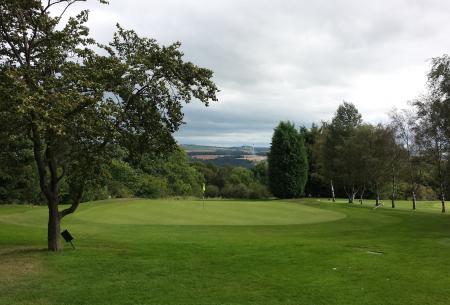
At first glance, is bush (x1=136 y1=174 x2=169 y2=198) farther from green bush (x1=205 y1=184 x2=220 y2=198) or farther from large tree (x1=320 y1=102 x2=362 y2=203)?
large tree (x1=320 y1=102 x2=362 y2=203)

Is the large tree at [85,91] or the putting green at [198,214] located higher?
the large tree at [85,91]

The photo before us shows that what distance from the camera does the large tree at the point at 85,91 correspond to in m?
12.3

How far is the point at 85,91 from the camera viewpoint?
43.3 ft

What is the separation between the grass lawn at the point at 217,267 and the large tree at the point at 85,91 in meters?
2.84

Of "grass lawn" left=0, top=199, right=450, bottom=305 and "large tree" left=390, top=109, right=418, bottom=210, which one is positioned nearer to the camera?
"grass lawn" left=0, top=199, right=450, bottom=305

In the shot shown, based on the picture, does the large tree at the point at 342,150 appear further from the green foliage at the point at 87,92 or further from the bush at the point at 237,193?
the green foliage at the point at 87,92

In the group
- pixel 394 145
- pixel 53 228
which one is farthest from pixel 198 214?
pixel 394 145

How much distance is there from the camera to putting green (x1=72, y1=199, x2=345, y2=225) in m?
26.6

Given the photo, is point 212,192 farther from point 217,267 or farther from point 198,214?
point 217,267

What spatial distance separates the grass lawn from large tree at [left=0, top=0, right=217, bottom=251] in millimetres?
2842

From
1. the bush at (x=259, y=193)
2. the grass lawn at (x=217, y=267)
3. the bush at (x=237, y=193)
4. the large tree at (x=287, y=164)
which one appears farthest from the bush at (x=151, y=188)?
the grass lawn at (x=217, y=267)

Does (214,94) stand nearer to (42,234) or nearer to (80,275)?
(80,275)

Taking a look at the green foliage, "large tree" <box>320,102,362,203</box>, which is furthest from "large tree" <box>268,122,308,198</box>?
the green foliage

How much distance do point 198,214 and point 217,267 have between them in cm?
1621
